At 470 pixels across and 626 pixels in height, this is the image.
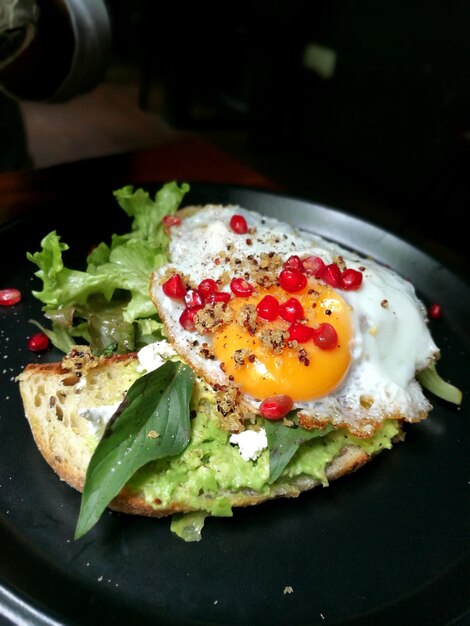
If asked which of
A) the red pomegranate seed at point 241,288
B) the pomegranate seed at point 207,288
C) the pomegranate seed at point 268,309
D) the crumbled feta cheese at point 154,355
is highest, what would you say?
the pomegranate seed at point 268,309

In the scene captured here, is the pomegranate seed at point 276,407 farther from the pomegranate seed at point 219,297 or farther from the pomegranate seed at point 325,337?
the pomegranate seed at point 219,297

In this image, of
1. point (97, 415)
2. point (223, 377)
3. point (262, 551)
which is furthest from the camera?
point (223, 377)

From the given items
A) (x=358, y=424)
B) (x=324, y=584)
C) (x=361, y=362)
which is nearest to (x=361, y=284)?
(x=361, y=362)

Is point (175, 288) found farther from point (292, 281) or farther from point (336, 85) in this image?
point (336, 85)

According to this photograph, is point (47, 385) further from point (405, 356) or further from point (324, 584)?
point (405, 356)

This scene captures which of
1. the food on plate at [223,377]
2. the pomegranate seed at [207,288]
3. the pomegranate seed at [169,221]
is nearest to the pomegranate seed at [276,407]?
the food on plate at [223,377]

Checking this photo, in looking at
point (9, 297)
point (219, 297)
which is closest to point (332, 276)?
point (219, 297)
